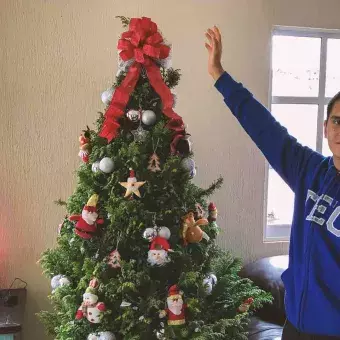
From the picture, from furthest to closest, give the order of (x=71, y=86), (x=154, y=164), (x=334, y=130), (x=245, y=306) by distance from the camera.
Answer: (x=71, y=86) < (x=245, y=306) < (x=154, y=164) < (x=334, y=130)

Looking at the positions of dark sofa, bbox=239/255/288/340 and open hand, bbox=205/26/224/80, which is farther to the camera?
dark sofa, bbox=239/255/288/340

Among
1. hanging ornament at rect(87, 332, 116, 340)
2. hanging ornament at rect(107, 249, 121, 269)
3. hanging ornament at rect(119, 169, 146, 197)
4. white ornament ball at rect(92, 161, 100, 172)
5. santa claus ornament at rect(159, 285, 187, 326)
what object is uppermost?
white ornament ball at rect(92, 161, 100, 172)

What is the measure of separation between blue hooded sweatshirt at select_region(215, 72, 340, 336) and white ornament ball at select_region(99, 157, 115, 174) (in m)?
0.44

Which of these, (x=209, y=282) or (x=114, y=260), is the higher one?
(x=114, y=260)

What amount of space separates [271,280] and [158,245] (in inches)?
37.8

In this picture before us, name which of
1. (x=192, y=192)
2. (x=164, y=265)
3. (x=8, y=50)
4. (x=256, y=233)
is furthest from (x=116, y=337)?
(x=8, y=50)

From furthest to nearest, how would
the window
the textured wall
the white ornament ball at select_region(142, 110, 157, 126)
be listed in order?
1. the window
2. the textured wall
3. the white ornament ball at select_region(142, 110, 157, 126)

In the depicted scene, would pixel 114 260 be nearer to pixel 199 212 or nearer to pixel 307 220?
pixel 199 212

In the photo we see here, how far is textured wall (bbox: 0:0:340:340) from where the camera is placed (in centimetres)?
213

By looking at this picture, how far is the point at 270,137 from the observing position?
4.70 ft

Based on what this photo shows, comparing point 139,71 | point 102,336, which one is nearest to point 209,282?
point 102,336

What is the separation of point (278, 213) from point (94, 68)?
4.48 ft

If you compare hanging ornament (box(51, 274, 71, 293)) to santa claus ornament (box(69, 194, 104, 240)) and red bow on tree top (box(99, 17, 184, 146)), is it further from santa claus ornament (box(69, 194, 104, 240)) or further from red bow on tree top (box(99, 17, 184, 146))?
red bow on tree top (box(99, 17, 184, 146))

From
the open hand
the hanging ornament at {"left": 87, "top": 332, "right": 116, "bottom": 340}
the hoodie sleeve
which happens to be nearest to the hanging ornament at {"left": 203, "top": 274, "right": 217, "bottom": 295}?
the hanging ornament at {"left": 87, "top": 332, "right": 116, "bottom": 340}
